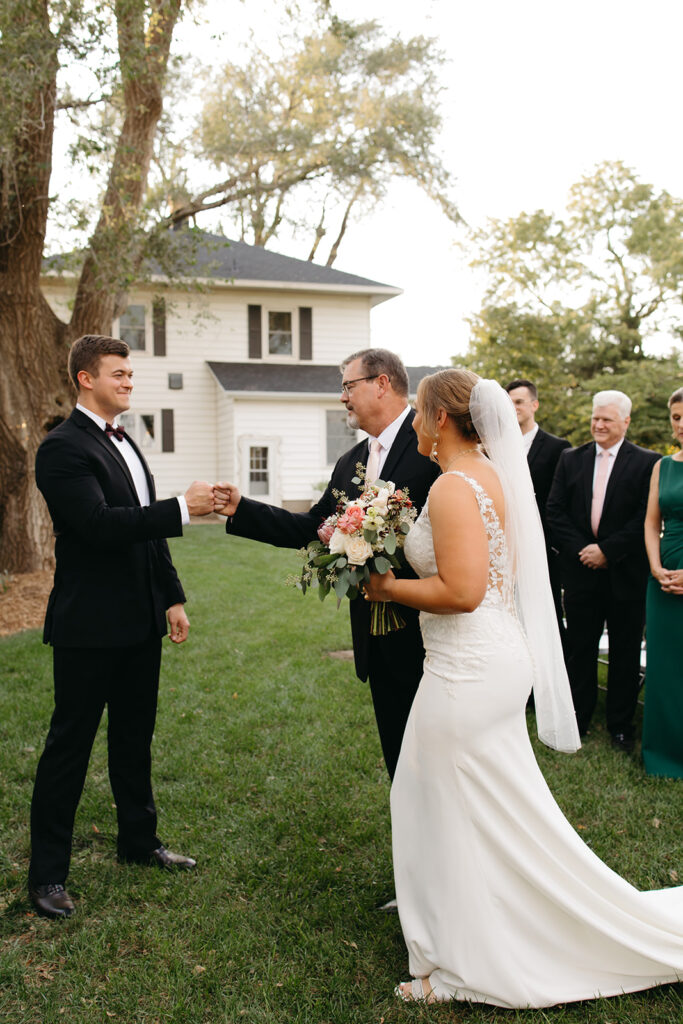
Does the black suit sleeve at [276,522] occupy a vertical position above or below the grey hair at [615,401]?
below

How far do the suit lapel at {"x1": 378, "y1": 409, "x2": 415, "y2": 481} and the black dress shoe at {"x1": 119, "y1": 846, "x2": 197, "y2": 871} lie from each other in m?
2.25

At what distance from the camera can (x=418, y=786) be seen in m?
3.27

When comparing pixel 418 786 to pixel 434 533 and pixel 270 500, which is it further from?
pixel 270 500

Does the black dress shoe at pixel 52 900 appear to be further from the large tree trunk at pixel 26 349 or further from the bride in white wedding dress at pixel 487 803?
the large tree trunk at pixel 26 349

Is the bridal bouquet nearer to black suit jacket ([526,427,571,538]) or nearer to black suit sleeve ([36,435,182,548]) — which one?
black suit sleeve ([36,435,182,548])

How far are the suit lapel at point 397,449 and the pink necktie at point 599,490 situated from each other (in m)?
3.02

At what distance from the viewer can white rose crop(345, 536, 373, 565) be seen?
10.3 feet

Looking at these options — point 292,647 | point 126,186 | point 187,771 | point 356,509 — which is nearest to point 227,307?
point 126,186

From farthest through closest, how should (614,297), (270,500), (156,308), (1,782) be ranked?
(614,297) < (270,500) < (156,308) < (1,782)

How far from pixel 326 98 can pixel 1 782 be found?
53.3 feet

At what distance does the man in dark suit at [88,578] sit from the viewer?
12.4 ft

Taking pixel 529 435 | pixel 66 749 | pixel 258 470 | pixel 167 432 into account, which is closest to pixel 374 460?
pixel 66 749

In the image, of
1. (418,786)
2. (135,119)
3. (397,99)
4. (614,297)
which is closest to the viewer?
(418,786)

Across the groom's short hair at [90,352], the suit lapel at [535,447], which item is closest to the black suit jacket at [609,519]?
the suit lapel at [535,447]
